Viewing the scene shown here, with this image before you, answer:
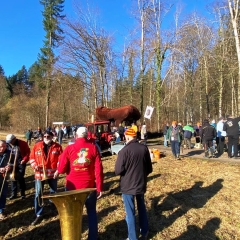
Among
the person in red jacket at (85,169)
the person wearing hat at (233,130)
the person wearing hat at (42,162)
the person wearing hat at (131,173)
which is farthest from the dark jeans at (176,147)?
the person in red jacket at (85,169)

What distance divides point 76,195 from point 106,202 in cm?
327

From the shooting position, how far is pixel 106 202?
6.47 meters

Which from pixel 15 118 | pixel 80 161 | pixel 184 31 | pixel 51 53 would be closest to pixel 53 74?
pixel 51 53

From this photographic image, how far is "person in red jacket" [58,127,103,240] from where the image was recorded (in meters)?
4.09

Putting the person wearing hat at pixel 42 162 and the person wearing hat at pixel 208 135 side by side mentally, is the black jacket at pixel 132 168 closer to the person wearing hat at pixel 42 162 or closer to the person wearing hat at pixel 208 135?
the person wearing hat at pixel 42 162

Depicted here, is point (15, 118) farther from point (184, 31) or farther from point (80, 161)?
point (80, 161)

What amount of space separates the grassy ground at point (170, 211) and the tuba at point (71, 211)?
52.9 inches

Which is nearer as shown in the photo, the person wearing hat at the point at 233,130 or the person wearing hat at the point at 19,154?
the person wearing hat at the point at 19,154

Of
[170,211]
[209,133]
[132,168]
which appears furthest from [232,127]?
[132,168]

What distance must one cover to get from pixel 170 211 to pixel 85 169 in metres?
2.76

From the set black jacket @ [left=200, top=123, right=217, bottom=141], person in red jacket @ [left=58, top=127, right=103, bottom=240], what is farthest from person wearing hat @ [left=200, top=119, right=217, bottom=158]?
person in red jacket @ [left=58, top=127, right=103, bottom=240]

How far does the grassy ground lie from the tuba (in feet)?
4.40

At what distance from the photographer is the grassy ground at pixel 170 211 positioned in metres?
4.94

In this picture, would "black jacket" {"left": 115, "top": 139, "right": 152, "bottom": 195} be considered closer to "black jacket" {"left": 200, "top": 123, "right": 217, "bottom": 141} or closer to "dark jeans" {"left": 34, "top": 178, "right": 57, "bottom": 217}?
"dark jeans" {"left": 34, "top": 178, "right": 57, "bottom": 217}
